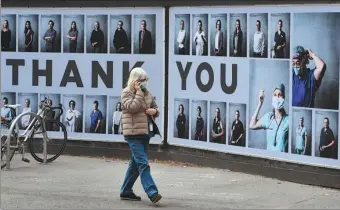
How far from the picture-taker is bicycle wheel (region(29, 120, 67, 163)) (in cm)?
1231

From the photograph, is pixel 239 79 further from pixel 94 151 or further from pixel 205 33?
pixel 94 151

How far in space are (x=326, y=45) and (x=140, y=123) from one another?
107 inches

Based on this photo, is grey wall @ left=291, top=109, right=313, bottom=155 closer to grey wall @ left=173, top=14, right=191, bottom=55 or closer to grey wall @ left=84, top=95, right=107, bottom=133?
grey wall @ left=173, top=14, right=191, bottom=55

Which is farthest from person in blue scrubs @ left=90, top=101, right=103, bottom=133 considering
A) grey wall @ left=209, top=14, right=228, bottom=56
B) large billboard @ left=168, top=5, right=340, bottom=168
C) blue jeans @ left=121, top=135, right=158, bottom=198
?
blue jeans @ left=121, top=135, right=158, bottom=198

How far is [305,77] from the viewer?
10164 mm

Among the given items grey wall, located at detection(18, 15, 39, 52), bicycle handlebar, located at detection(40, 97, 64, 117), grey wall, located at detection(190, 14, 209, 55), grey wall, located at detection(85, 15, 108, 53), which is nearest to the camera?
grey wall, located at detection(190, 14, 209, 55)

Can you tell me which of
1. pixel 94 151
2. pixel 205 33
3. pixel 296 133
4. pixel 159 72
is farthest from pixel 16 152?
pixel 296 133

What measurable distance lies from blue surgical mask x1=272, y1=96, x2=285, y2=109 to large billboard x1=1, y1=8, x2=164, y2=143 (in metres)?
2.40

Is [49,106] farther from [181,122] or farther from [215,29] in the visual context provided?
[215,29]

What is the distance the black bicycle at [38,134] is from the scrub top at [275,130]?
362cm

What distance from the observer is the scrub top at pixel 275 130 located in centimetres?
1048

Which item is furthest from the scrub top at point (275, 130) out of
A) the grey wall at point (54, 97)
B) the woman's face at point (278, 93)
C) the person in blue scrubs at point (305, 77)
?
the grey wall at point (54, 97)

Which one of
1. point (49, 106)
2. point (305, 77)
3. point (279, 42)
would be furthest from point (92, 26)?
point (305, 77)

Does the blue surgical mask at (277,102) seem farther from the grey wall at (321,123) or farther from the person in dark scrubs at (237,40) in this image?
the person in dark scrubs at (237,40)
